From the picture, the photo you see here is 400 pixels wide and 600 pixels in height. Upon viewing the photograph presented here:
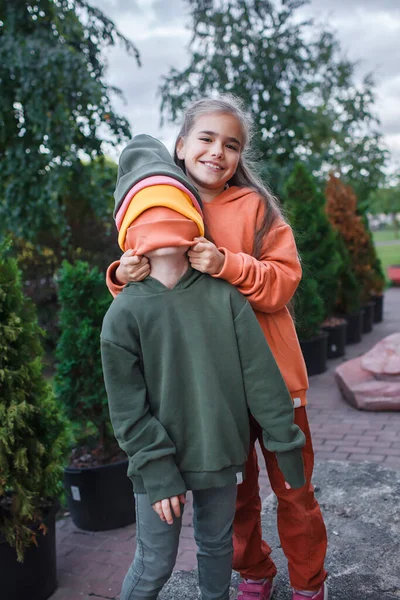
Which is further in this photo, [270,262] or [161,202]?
[270,262]

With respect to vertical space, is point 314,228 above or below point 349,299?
above

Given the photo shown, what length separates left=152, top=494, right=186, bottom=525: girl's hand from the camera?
180 cm

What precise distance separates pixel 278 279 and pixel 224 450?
0.58 metres

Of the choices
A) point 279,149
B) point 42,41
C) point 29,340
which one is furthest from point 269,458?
point 279,149

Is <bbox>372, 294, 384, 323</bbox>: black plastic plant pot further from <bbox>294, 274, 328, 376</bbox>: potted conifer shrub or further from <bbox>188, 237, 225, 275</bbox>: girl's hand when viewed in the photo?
<bbox>188, 237, 225, 275</bbox>: girl's hand

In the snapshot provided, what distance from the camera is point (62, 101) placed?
5848mm

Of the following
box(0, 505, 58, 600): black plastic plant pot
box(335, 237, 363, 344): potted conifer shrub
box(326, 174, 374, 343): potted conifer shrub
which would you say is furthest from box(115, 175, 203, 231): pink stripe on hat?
box(326, 174, 374, 343): potted conifer shrub

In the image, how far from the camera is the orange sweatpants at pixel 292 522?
215 centimetres

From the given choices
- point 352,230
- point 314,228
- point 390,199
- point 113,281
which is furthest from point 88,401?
point 390,199

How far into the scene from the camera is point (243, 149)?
212 cm

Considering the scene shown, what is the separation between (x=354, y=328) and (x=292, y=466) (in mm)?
7183

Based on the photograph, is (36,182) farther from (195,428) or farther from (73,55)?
(195,428)

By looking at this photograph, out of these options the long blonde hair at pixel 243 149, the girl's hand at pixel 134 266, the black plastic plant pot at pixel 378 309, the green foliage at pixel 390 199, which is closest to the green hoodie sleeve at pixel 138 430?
the girl's hand at pixel 134 266

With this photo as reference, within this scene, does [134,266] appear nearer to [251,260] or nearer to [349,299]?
[251,260]
